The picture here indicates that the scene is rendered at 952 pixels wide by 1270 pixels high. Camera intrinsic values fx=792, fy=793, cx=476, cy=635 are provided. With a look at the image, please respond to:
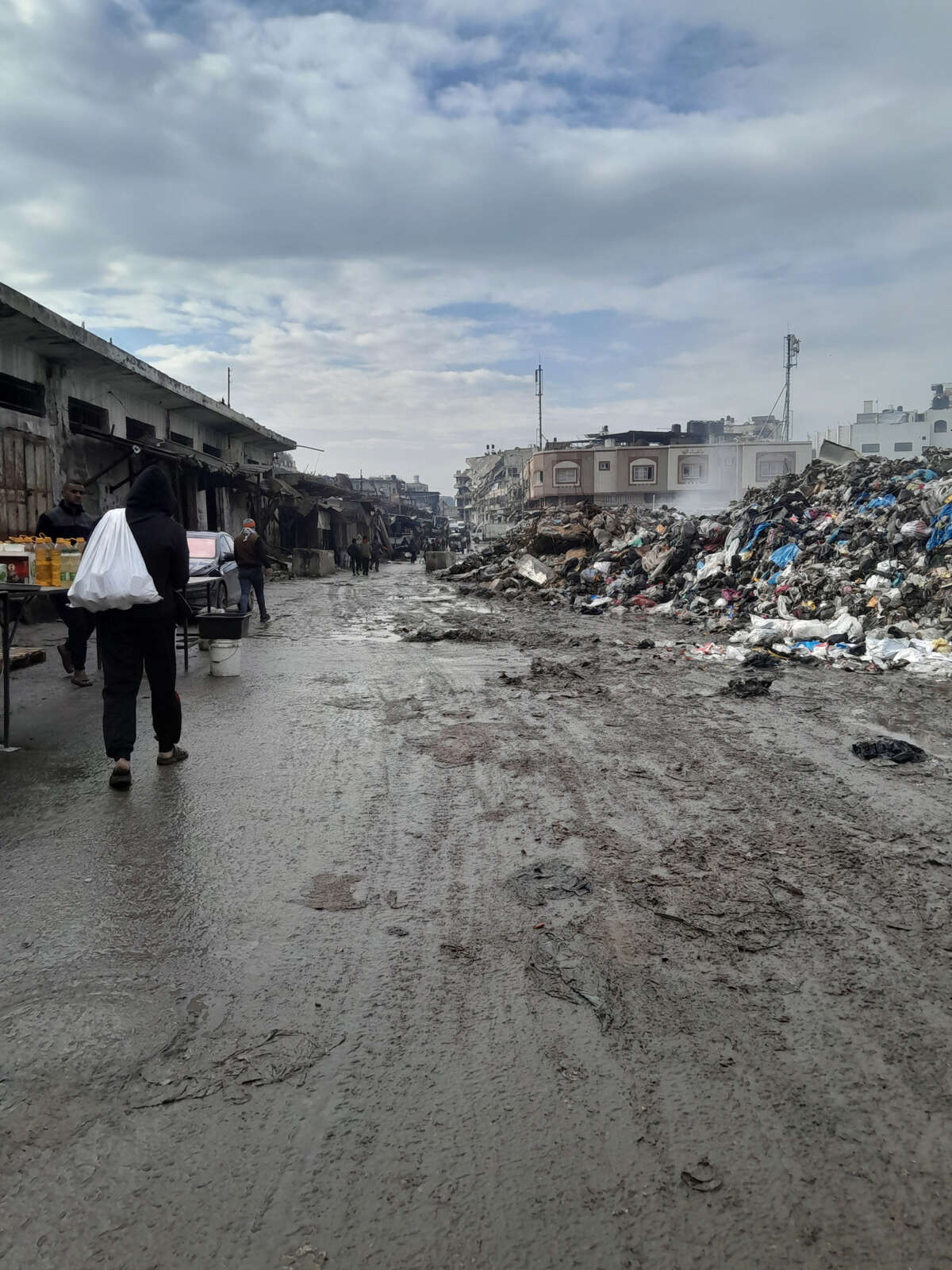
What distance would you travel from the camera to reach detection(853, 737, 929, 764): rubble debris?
16.6ft

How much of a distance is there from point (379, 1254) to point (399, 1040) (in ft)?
2.26

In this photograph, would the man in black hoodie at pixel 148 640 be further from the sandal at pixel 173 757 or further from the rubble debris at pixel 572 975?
the rubble debris at pixel 572 975

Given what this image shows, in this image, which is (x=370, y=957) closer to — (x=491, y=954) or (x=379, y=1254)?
(x=491, y=954)

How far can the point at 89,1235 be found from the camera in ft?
5.38

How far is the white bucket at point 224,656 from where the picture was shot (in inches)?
322

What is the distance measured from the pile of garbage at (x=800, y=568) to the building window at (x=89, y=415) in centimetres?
989

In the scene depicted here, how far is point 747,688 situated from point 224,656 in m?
5.18

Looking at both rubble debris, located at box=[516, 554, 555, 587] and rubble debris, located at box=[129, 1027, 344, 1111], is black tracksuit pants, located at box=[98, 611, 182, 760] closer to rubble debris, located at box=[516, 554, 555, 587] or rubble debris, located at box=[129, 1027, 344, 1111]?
rubble debris, located at box=[129, 1027, 344, 1111]

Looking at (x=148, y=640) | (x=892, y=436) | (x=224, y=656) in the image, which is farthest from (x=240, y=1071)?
(x=892, y=436)

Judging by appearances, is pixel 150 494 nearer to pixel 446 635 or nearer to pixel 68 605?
pixel 68 605

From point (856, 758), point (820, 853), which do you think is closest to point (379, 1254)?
point (820, 853)

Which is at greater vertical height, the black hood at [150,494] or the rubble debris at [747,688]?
the black hood at [150,494]

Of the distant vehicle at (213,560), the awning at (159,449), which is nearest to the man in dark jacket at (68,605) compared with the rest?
the distant vehicle at (213,560)

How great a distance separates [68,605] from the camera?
23.7ft
